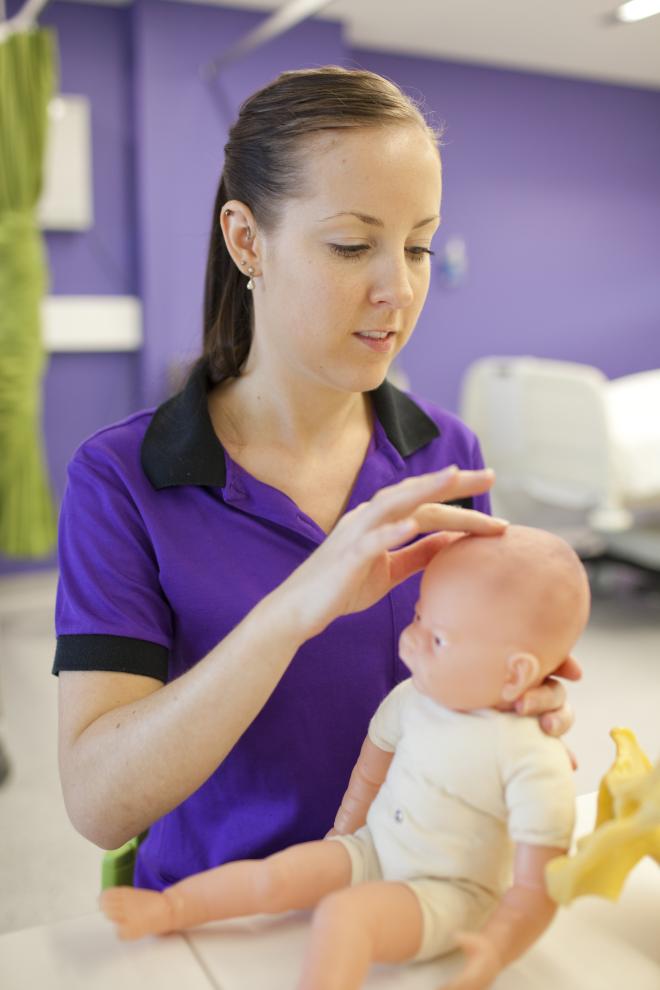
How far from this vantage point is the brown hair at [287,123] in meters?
1.05

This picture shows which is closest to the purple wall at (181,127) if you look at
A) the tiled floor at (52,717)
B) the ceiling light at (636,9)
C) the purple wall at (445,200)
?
the purple wall at (445,200)

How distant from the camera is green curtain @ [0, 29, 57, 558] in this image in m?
2.75

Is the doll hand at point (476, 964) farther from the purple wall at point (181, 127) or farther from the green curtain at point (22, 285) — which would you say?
the purple wall at point (181, 127)

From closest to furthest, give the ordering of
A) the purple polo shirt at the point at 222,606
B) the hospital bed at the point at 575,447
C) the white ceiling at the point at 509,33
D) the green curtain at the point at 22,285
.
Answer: the purple polo shirt at the point at 222,606 < the green curtain at the point at 22,285 < the hospital bed at the point at 575,447 < the white ceiling at the point at 509,33

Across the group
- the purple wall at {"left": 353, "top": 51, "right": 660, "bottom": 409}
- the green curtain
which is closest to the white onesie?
the green curtain

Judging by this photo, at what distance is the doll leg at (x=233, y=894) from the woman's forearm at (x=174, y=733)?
148mm

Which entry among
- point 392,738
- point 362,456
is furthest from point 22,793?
point 392,738

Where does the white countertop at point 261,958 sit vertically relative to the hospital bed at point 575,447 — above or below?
above

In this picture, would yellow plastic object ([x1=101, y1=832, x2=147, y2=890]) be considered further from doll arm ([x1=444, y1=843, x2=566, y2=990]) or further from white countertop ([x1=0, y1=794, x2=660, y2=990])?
doll arm ([x1=444, y1=843, x2=566, y2=990])

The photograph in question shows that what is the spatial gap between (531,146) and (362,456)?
14.6ft

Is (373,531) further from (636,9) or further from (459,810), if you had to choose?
(636,9)

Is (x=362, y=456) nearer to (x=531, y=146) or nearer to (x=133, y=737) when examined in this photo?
(x=133, y=737)

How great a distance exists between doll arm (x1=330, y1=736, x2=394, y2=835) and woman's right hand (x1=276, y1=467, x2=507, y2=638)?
0.41 feet

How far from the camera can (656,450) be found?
3580 millimetres
